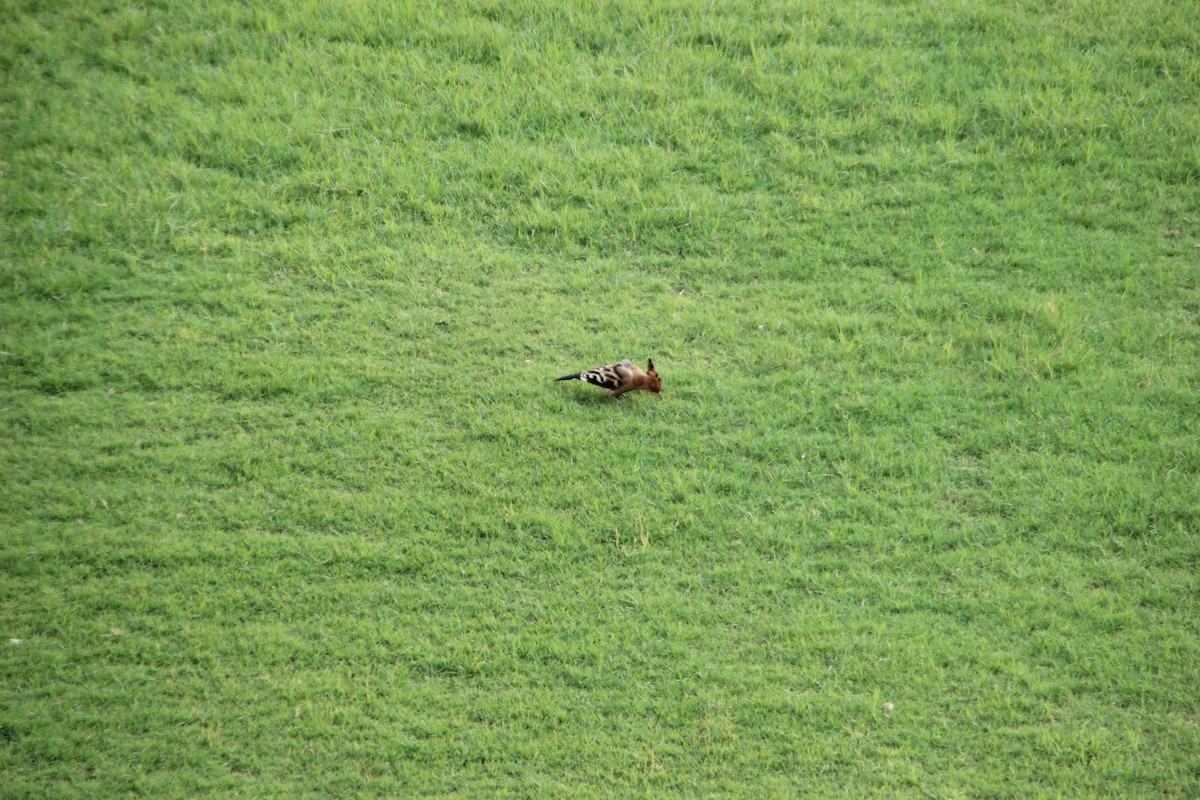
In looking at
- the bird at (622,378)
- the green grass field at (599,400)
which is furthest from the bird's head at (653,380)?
the green grass field at (599,400)

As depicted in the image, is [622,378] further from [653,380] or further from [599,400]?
[599,400]

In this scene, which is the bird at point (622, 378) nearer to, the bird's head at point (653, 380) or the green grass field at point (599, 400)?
the bird's head at point (653, 380)

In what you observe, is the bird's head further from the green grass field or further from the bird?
the green grass field

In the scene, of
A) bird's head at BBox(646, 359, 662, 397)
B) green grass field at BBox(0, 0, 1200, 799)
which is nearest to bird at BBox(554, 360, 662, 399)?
bird's head at BBox(646, 359, 662, 397)

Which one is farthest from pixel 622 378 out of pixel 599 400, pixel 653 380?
pixel 599 400

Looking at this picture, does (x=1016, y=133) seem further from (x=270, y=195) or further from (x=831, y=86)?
(x=270, y=195)

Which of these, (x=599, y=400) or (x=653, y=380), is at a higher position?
(x=653, y=380)
